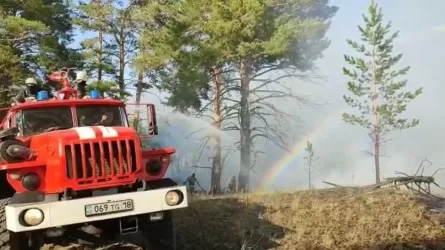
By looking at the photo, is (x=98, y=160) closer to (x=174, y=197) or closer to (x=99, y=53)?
(x=174, y=197)

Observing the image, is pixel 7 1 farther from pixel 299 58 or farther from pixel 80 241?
pixel 80 241

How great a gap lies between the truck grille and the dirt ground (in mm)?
1717

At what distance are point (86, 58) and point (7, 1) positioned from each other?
5.97m

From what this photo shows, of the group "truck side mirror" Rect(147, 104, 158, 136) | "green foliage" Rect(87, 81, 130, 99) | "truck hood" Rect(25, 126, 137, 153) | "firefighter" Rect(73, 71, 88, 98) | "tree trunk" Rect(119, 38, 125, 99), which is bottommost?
"truck hood" Rect(25, 126, 137, 153)

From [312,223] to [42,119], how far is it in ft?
14.7

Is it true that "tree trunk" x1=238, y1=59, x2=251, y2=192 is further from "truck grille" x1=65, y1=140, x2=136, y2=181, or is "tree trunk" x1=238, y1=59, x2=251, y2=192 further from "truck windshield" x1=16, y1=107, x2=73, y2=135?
"truck grille" x1=65, y1=140, x2=136, y2=181

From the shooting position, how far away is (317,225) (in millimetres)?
8961

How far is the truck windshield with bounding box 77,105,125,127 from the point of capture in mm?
8102

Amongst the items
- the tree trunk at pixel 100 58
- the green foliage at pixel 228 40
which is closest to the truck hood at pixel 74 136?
the green foliage at pixel 228 40

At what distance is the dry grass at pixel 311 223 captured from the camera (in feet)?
27.6

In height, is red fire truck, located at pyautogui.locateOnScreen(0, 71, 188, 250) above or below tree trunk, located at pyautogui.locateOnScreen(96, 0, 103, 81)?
below

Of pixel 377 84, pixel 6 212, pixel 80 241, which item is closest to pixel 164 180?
pixel 80 241

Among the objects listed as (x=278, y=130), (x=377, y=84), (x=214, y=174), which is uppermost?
(x=377, y=84)

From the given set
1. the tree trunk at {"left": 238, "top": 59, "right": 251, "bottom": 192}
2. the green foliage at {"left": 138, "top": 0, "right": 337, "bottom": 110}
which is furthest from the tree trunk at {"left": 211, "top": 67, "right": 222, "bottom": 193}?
the tree trunk at {"left": 238, "top": 59, "right": 251, "bottom": 192}
